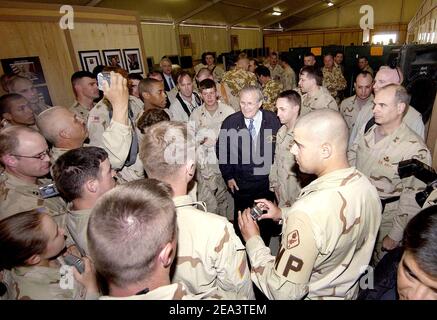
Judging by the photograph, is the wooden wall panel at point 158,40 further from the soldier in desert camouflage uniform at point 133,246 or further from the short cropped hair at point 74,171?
the soldier in desert camouflage uniform at point 133,246

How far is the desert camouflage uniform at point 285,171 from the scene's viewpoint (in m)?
2.65

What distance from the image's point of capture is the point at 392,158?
217cm

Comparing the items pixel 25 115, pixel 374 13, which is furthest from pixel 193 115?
pixel 374 13

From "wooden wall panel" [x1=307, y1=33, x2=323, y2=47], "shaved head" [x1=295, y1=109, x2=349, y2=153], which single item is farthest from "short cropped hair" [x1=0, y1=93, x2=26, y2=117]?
"wooden wall panel" [x1=307, y1=33, x2=323, y2=47]

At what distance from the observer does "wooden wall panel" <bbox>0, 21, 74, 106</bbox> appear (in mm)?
3584

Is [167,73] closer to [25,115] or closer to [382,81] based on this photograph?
[25,115]

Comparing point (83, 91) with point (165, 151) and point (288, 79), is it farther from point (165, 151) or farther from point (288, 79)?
point (288, 79)

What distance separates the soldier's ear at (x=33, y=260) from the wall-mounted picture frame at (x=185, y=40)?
9.78 m

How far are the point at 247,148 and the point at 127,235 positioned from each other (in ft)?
7.28

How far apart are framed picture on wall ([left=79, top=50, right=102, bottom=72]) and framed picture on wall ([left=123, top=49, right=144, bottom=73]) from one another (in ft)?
2.15

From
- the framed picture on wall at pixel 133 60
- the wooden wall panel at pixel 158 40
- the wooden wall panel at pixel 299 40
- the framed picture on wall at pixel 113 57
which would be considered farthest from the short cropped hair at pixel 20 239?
the wooden wall panel at pixel 299 40

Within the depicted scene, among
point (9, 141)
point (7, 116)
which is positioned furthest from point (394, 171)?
point (7, 116)

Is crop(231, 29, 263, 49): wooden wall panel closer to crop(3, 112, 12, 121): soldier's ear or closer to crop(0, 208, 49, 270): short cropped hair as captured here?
crop(3, 112, 12, 121): soldier's ear

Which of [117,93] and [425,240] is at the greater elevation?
[117,93]
